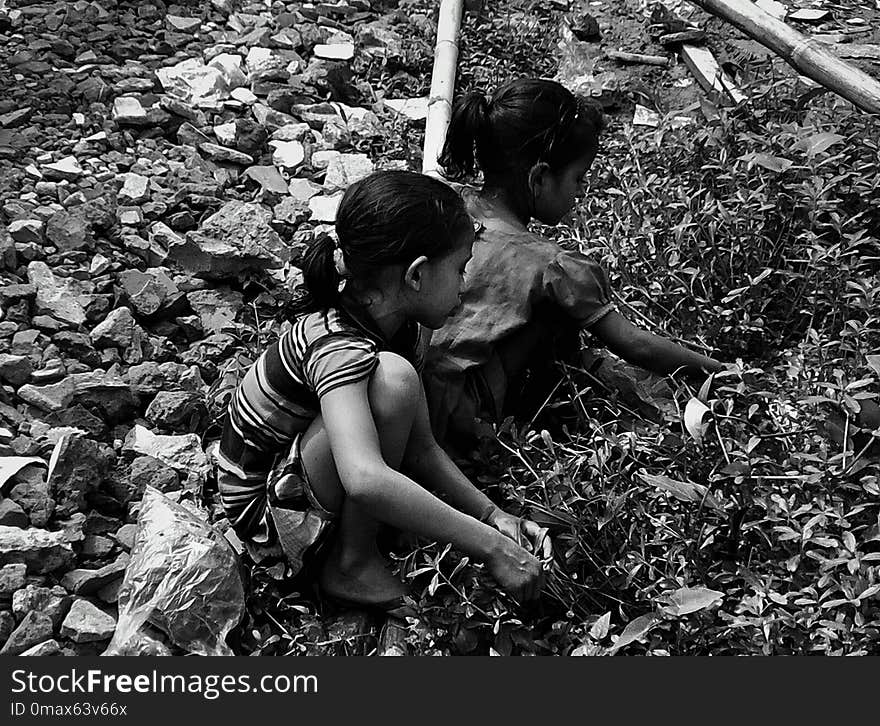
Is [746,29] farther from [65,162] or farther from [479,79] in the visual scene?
[65,162]

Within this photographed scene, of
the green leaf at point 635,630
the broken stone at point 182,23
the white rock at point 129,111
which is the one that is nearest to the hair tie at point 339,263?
the green leaf at point 635,630

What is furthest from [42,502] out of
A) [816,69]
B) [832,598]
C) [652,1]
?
[652,1]

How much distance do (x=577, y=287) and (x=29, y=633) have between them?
1392 mm

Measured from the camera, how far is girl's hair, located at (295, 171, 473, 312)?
2.36 metres

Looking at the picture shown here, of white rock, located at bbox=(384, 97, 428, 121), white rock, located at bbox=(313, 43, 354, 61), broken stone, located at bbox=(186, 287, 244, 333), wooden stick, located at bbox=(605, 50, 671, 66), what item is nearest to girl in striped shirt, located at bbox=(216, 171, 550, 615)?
broken stone, located at bbox=(186, 287, 244, 333)

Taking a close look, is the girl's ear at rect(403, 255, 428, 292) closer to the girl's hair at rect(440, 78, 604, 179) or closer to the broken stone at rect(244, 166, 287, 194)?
the girl's hair at rect(440, 78, 604, 179)

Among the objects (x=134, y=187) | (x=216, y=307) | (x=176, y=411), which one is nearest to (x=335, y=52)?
(x=134, y=187)

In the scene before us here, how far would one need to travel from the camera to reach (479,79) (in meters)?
4.86

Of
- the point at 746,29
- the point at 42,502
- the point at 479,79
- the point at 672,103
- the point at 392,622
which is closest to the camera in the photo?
the point at 392,622

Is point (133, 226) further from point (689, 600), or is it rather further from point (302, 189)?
point (689, 600)

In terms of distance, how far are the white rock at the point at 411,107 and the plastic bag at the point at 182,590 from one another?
2513 mm

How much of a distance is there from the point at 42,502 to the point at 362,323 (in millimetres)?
829

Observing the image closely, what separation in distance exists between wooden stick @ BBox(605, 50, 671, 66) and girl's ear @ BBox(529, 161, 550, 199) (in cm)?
206

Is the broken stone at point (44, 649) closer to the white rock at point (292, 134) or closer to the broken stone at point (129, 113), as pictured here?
the broken stone at point (129, 113)
